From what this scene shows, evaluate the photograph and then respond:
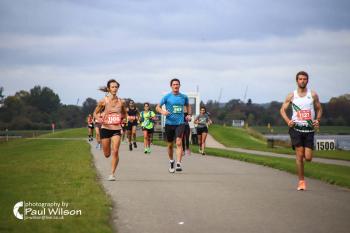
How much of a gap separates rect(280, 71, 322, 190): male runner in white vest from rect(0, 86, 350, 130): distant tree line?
413ft

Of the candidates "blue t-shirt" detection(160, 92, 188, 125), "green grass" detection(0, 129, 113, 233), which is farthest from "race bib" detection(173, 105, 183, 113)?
"green grass" detection(0, 129, 113, 233)

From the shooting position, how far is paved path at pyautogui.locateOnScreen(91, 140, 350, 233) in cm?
843

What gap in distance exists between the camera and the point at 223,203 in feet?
34.2

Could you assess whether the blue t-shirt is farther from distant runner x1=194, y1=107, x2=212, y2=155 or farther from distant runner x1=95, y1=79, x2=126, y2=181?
distant runner x1=194, y1=107, x2=212, y2=155

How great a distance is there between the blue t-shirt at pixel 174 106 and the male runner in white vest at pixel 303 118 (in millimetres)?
4227

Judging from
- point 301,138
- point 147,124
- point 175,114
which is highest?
point 175,114

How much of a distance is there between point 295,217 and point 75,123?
555 feet

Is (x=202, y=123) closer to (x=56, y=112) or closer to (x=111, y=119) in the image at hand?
(x=111, y=119)

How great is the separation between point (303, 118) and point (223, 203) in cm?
289

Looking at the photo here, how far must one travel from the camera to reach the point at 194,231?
807 cm

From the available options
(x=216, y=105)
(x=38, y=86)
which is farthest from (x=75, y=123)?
(x=216, y=105)

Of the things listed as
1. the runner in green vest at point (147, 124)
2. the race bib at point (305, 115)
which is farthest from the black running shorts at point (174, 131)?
the runner in green vest at point (147, 124)

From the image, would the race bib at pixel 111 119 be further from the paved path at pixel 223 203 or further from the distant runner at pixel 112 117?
the paved path at pixel 223 203

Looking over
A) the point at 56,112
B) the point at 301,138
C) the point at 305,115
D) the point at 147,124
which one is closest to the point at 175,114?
the point at 301,138
